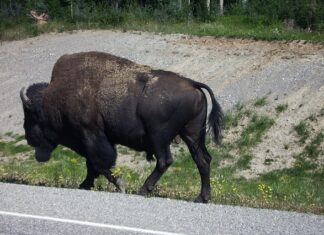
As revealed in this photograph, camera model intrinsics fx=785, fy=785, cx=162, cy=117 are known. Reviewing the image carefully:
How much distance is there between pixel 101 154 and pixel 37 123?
166 cm

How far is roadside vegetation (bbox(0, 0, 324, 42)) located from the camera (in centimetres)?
3622

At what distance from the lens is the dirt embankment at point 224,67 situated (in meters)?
25.9

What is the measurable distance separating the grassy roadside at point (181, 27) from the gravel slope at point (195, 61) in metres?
0.74

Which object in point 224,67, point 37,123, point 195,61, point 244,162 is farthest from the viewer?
point 195,61

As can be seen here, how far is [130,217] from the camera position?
363 inches

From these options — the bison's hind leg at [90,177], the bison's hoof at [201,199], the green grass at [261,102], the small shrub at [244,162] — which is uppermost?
the bison's hoof at [201,199]

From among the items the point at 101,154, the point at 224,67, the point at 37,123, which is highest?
the point at 37,123

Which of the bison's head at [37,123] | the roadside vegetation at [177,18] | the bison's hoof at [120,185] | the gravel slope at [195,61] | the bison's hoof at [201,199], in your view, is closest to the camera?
the bison's hoof at [201,199]

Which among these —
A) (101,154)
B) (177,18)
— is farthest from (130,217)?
(177,18)

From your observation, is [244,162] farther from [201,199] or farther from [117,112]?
[201,199]

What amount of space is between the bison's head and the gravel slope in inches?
547

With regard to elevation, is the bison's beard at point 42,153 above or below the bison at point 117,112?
below

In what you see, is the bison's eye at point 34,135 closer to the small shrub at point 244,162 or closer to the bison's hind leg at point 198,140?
the bison's hind leg at point 198,140

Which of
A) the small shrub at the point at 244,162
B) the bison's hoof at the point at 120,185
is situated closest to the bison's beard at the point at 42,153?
the bison's hoof at the point at 120,185
